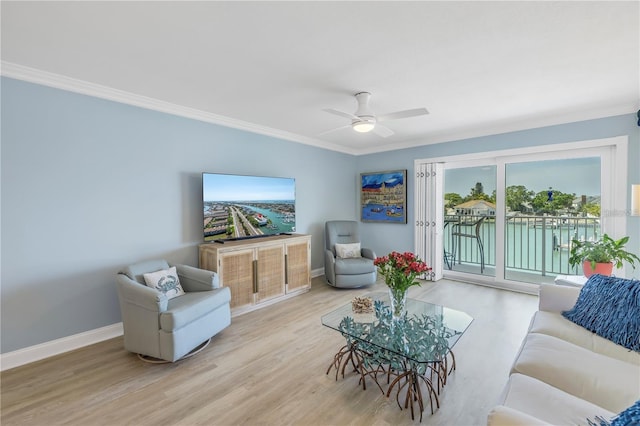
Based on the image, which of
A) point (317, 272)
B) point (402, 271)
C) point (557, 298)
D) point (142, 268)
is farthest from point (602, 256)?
point (142, 268)

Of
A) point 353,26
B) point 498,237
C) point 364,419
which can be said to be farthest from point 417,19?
point 498,237

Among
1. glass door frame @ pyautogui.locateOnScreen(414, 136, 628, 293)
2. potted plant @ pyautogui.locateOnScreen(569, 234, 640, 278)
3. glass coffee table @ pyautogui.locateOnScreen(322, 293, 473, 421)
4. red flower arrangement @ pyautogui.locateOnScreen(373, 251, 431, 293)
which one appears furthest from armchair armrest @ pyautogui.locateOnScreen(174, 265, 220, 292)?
potted plant @ pyautogui.locateOnScreen(569, 234, 640, 278)

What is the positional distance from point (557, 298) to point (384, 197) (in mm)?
3533

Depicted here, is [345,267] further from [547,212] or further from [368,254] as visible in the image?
[547,212]

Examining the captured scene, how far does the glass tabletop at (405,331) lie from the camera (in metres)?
1.90

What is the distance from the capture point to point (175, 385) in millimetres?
2164

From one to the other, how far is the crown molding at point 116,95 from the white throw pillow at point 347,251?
2146mm

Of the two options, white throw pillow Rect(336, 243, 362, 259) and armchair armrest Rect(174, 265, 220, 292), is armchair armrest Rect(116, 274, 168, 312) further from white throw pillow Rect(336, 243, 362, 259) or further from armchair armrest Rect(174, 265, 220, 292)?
white throw pillow Rect(336, 243, 362, 259)

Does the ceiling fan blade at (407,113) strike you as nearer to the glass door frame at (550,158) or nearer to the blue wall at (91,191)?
the blue wall at (91,191)

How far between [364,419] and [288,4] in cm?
261

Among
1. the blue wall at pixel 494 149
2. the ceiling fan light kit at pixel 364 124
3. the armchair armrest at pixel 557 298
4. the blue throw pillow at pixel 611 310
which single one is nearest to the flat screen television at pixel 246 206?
the ceiling fan light kit at pixel 364 124

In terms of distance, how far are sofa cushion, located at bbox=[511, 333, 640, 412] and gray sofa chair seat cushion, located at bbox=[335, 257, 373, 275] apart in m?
2.74

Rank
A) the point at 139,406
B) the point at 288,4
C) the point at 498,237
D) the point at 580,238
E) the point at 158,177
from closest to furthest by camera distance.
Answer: the point at 288,4
the point at 139,406
the point at 158,177
the point at 580,238
the point at 498,237

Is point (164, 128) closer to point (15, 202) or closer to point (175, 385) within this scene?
point (15, 202)
